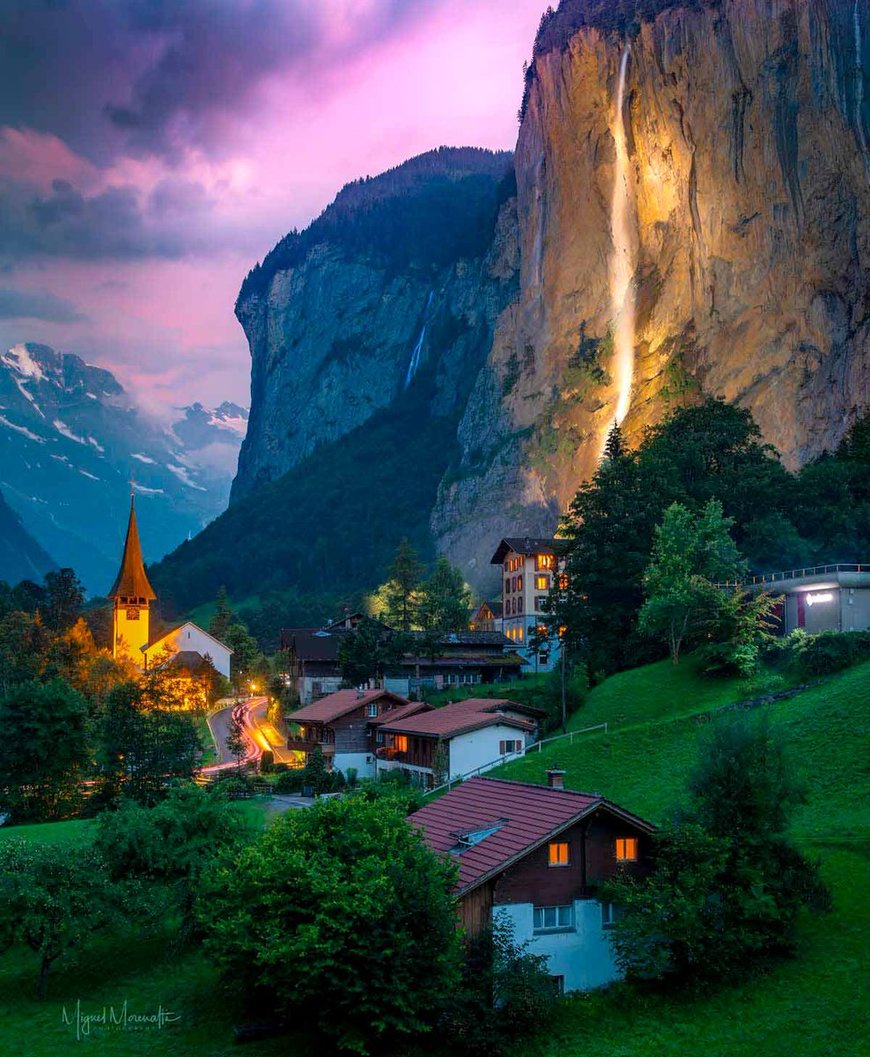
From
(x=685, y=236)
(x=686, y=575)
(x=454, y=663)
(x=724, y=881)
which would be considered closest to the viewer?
(x=724, y=881)

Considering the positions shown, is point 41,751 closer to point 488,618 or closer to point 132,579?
point 132,579

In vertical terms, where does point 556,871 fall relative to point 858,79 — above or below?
below

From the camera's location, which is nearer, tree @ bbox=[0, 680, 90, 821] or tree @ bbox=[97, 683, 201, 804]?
tree @ bbox=[97, 683, 201, 804]

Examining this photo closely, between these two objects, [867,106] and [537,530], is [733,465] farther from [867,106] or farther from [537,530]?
[537,530]

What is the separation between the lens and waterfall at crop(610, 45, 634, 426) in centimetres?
13588

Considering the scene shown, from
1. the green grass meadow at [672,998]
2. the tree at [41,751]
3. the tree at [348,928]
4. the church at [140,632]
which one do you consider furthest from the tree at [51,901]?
the church at [140,632]

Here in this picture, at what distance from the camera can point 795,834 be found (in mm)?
35000

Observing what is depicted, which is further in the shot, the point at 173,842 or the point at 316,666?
the point at 316,666

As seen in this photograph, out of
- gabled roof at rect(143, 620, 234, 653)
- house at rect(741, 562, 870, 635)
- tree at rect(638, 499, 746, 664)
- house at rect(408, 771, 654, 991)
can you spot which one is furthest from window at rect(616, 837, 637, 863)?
gabled roof at rect(143, 620, 234, 653)

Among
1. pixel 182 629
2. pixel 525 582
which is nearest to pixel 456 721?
pixel 525 582

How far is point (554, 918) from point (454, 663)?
2155 inches

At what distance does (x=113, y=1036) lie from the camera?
28.2 metres

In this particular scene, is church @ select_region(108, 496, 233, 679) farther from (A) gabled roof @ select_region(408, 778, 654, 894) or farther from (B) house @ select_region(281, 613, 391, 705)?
(A) gabled roof @ select_region(408, 778, 654, 894)

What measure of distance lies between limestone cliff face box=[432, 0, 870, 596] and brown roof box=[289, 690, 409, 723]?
5917 centimetres
